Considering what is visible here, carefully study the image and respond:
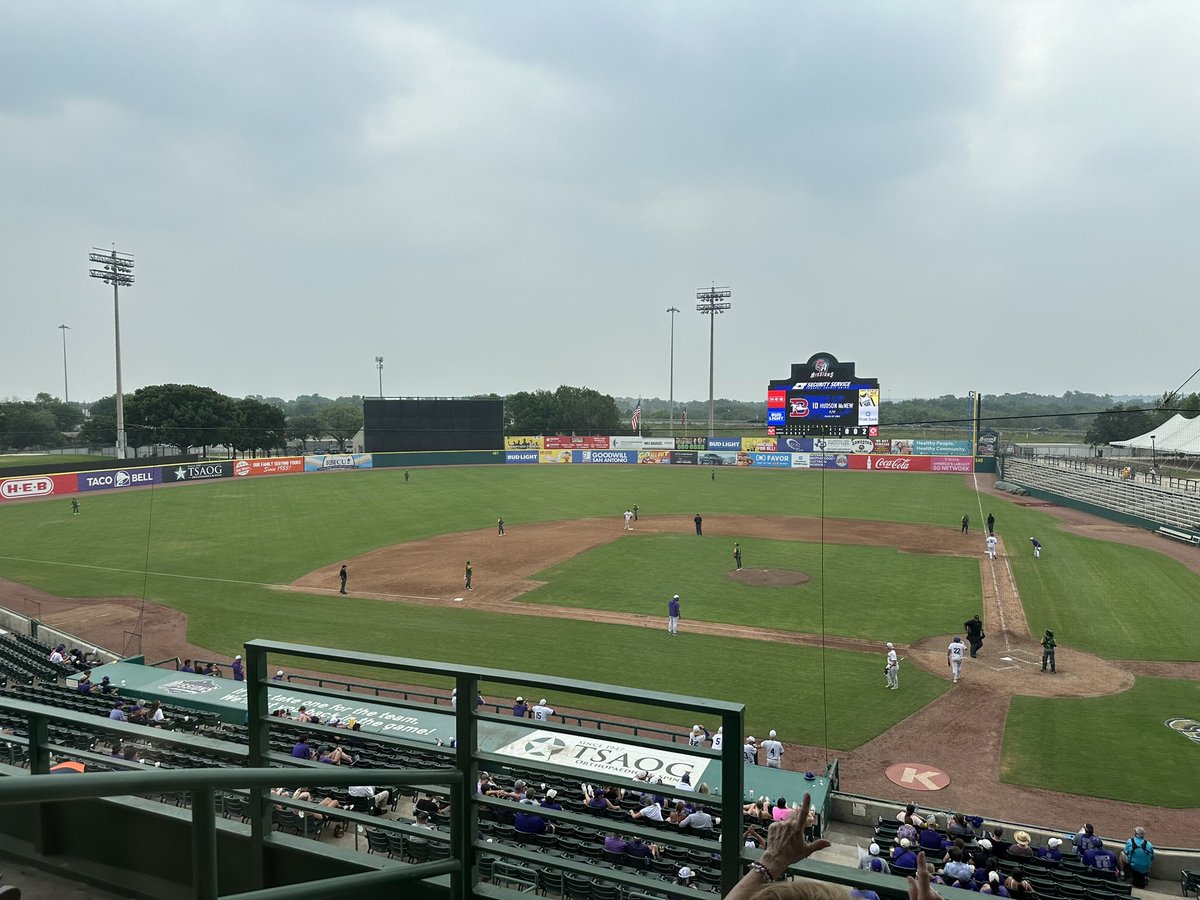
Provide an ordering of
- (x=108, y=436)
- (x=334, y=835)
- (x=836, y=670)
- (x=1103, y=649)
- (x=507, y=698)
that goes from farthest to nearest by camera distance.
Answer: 1. (x=108, y=436)
2. (x=1103, y=649)
3. (x=836, y=670)
4. (x=507, y=698)
5. (x=334, y=835)

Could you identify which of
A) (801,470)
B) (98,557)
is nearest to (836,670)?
(98,557)

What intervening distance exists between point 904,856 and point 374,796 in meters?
7.82

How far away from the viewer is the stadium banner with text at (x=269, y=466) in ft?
232

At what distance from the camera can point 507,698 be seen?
20188 millimetres

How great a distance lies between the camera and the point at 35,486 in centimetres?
5484

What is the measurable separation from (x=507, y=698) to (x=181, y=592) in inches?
682

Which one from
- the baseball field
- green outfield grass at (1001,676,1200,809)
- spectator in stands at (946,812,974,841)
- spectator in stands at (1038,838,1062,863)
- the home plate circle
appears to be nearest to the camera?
spectator in stands at (1038,838,1062,863)

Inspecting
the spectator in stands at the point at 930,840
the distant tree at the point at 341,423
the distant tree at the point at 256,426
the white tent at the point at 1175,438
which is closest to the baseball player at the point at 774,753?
the spectator in stands at the point at 930,840

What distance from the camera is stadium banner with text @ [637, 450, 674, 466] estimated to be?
289ft

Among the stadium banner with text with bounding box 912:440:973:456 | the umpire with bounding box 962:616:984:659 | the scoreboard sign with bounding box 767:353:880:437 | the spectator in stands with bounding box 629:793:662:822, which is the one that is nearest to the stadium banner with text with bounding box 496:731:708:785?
the spectator in stands with bounding box 629:793:662:822

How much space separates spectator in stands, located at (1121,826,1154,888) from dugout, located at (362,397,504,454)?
76.3 meters

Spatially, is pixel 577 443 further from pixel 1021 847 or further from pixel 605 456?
pixel 1021 847

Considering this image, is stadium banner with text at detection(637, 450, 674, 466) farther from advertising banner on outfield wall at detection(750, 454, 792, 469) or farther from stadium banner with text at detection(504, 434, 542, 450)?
stadium banner with text at detection(504, 434, 542, 450)

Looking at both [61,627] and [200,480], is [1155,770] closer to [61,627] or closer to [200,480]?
[61,627]
